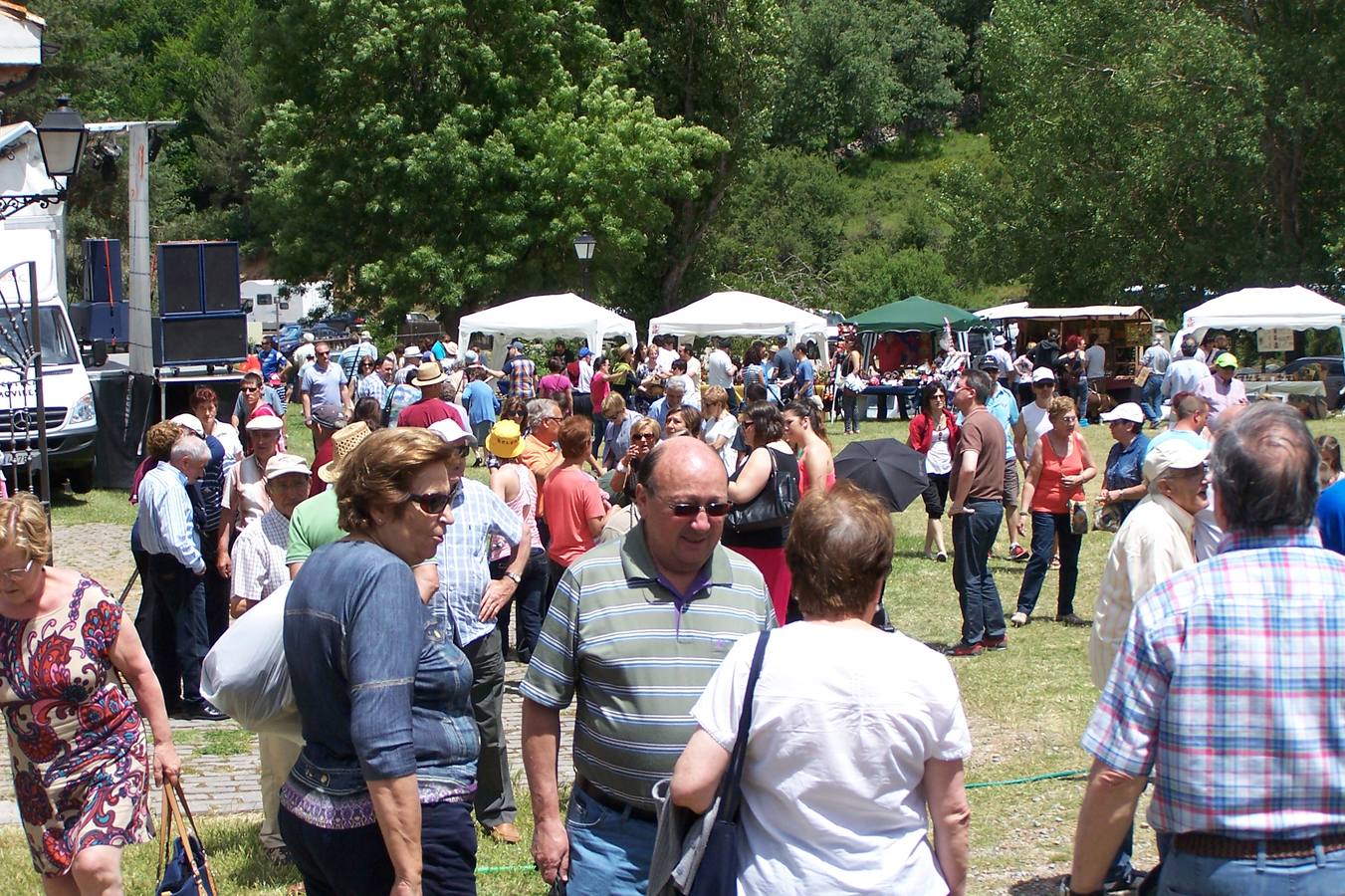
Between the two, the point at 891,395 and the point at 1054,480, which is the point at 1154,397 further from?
the point at 1054,480

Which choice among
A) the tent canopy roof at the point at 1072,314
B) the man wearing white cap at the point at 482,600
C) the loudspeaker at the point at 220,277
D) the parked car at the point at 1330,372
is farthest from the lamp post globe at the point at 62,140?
the tent canopy roof at the point at 1072,314

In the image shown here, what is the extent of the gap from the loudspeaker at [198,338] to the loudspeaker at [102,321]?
9624 millimetres

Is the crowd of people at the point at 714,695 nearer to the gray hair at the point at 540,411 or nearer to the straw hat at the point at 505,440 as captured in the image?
the straw hat at the point at 505,440

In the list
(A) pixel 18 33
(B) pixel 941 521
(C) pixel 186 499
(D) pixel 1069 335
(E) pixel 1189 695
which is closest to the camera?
(E) pixel 1189 695

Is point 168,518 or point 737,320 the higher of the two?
point 737,320

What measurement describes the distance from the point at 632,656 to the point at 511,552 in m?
3.59

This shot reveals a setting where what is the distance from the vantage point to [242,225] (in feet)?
257

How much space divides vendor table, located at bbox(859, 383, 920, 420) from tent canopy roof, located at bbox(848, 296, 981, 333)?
3.15m

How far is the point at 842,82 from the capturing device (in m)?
76.1

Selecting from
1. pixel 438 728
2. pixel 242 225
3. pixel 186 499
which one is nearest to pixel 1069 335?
pixel 186 499

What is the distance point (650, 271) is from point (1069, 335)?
526 inches

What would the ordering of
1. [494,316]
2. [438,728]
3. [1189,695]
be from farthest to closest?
[494,316] < [438,728] < [1189,695]

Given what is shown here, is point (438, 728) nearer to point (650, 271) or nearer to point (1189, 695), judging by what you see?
point (1189, 695)

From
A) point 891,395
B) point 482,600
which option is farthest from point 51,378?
point 891,395
